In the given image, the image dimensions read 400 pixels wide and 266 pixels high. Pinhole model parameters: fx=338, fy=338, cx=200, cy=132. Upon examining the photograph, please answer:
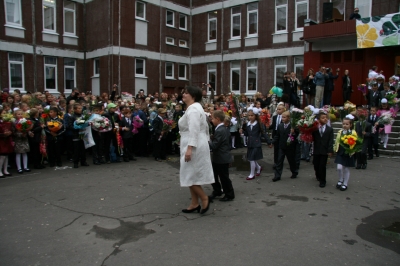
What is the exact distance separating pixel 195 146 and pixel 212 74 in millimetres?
22905

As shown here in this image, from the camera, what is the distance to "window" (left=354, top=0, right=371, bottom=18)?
19.2 m

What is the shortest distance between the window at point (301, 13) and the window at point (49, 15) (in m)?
16.3

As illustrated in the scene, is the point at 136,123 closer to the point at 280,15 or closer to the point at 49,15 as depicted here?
the point at 49,15

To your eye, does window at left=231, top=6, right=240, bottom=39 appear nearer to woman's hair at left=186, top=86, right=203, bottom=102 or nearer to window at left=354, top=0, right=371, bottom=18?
window at left=354, top=0, right=371, bottom=18

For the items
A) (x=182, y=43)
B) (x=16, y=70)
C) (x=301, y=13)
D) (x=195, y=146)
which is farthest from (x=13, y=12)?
(x=195, y=146)

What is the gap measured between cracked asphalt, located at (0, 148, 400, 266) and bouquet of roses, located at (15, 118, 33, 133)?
1.41 m

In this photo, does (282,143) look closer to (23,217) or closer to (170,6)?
(23,217)

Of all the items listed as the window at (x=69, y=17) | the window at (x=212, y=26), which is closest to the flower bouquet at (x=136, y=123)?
the window at (x=69, y=17)

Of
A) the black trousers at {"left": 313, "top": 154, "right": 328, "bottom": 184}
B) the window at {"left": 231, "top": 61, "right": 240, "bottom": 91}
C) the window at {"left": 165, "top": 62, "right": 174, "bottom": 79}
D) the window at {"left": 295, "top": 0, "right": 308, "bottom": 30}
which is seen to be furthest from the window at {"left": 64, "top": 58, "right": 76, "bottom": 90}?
the black trousers at {"left": 313, "top": 154, "right": 328, "bottom": 184}

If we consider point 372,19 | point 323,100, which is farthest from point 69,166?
point 372,19

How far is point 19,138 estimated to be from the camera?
30.7 ft

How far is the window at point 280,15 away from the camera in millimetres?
22984

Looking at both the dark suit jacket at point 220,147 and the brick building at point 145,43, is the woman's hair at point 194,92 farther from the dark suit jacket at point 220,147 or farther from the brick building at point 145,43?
the brick building at point 145,43

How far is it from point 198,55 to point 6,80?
14.4 meters
